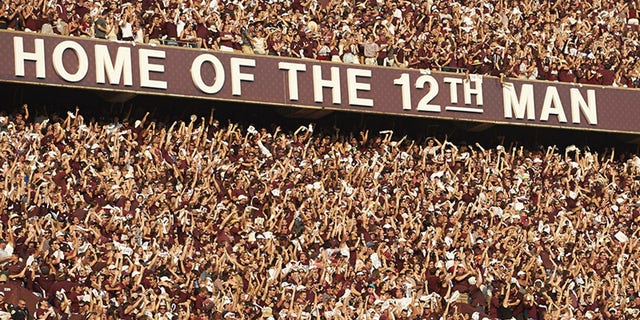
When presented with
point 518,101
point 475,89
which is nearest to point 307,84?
point 475,89

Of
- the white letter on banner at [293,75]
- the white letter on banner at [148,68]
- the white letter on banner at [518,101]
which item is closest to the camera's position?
the white letter on banner at [148,68]

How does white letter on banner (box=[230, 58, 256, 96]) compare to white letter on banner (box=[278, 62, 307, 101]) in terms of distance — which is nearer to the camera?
white letter on banner (box=[230, 58, 256, 96])

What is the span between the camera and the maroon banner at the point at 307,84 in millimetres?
30125

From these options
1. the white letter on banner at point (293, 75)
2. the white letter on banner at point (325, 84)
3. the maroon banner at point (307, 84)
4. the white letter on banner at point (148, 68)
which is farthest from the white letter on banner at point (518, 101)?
the white letter on banner at point (148, 68)

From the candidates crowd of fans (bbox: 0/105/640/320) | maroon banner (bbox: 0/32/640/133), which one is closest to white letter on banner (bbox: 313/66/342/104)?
maroon banner (bbox: 0/32/640/133)

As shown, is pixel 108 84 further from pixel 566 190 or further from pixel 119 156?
pixel 566 190

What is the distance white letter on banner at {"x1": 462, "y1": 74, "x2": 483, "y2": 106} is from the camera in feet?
111

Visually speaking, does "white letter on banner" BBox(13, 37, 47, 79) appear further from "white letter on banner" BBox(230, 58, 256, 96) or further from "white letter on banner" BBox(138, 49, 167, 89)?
"white letter on banner" BBox(230, 58, 256, 96)

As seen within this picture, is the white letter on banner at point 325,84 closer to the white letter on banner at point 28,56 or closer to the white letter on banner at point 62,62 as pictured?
the white letter on banner at point 62,62

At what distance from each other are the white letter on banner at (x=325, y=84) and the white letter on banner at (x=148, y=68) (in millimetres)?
3102

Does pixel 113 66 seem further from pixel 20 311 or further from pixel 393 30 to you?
pixel 20 311

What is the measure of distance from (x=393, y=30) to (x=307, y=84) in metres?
2.71

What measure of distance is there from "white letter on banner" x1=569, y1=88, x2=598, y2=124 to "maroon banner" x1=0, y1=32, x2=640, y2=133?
0.02 meters

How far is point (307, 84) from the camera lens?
32.4 meters
